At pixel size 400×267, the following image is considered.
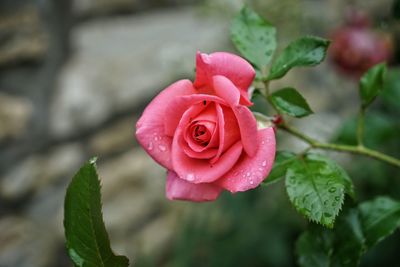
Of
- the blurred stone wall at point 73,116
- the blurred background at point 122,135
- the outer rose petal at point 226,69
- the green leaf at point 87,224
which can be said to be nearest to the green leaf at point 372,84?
the outer rose petal at point 226,69

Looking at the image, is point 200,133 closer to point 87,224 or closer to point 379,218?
point 87,224

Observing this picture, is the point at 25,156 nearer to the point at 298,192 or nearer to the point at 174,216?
the point at 174,216

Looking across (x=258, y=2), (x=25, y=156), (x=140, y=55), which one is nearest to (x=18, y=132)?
(x=25, y=156)

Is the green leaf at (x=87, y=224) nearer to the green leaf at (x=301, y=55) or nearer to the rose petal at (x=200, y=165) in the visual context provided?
the rose petal at (x=200, y=165)

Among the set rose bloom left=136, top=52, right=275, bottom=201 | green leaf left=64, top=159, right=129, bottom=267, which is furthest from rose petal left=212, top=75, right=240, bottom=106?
green leaf left=64, top=159, right=129, bottom=267

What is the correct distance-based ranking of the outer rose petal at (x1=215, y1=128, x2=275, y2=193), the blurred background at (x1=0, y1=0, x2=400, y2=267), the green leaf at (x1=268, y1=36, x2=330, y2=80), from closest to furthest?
1. the outer rose petal at (x1=215, y1=128, x2=275, y2=193)
2. the green leaf at (x1=268, y1=36, x2=330, y2=80)
3. the blurred background at (x1=0, y1=0, x2=400, y2=267)

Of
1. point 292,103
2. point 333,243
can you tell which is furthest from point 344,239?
point 292,103

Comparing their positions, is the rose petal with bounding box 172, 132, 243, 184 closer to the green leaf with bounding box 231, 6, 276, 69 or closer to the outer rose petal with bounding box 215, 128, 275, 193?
the outer rose petal with bounding box 215, 128, 275, 193
